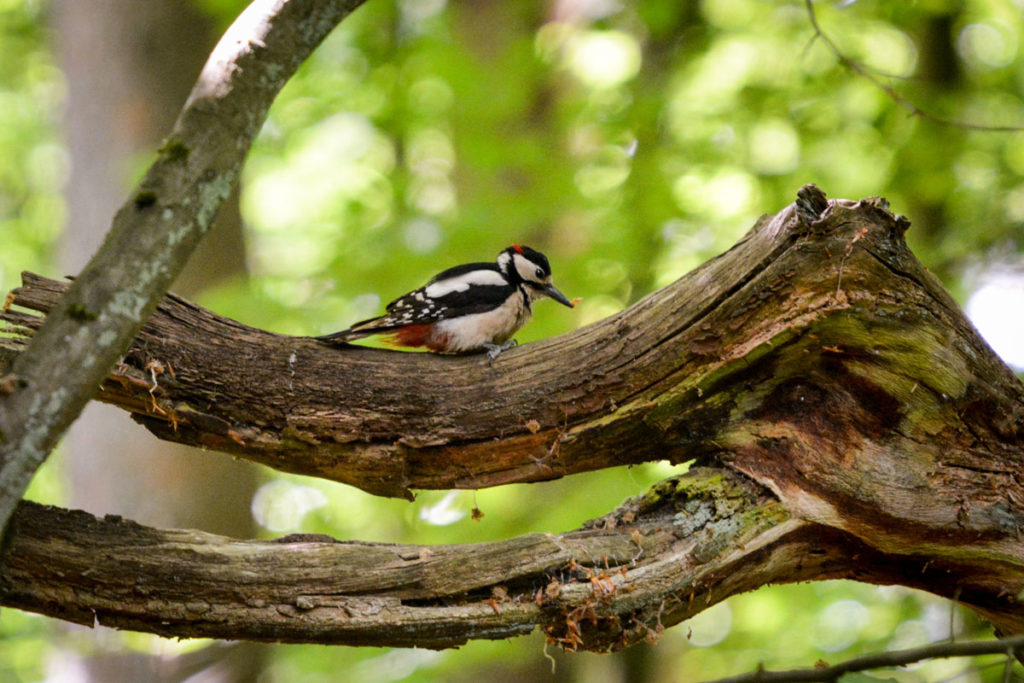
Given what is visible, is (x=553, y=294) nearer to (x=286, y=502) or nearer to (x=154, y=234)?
(x=154, y=234)

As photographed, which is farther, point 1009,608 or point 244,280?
point 244,280

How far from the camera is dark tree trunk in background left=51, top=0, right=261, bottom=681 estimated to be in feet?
18.7

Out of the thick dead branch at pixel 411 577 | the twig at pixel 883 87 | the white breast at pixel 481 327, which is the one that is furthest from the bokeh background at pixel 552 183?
the thick dead branch at pixel 411 577

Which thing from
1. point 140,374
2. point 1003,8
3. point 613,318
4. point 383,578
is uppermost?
point 1003,8

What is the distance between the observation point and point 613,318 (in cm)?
322

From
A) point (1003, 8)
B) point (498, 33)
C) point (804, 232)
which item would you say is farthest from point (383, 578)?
point (1003, 8)

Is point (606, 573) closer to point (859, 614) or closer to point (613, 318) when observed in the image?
point (613, 318)

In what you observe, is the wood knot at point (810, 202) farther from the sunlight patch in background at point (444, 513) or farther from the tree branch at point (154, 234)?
the sunlight patch in background at point (444, 513)

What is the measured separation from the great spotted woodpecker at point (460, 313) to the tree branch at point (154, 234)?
5.82 ft

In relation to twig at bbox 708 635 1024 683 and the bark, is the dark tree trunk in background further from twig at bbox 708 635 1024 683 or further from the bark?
twig at bbox 708 635 1024 683

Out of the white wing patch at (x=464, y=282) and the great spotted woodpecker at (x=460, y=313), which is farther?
the white wing patch at (x=464, y=282)

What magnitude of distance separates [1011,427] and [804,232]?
105cm

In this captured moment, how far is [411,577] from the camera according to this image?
2.66 metres

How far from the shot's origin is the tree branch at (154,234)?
1.87 m
